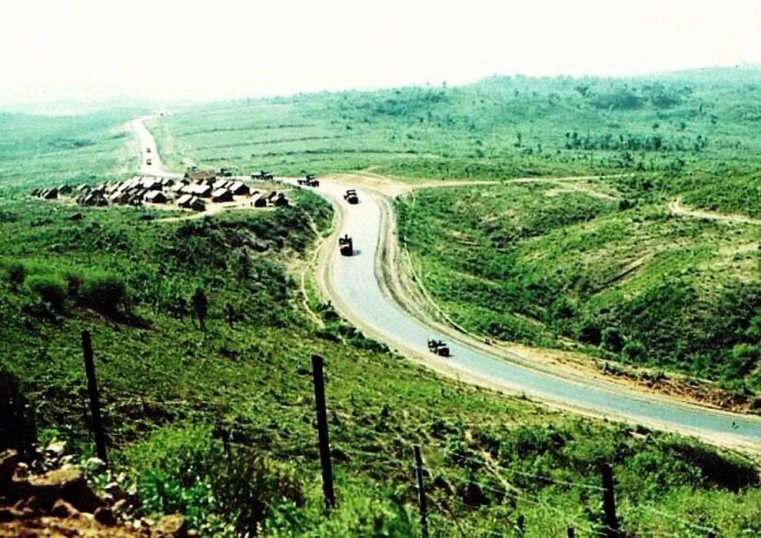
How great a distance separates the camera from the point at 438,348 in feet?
200

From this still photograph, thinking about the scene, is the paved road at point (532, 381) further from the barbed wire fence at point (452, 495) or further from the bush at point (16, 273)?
the bush at point (16, 273)

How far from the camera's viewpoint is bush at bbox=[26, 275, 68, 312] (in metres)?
39.9

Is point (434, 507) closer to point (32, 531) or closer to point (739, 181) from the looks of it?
point (32, 531)

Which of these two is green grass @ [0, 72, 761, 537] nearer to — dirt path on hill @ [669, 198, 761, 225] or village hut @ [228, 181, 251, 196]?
dirt path on hill @ [669, 198, 761, 225]

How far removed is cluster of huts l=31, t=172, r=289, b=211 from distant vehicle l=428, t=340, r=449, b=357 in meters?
40.0

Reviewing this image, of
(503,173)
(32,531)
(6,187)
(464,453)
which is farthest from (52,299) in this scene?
(6,187)

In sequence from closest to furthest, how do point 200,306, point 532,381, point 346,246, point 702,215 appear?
1. point 200,306
2. point 532,381
3. point 346,246
4. point 702,215

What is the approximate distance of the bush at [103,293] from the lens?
43.2 meters

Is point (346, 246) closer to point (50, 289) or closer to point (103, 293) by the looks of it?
point (103, 293)

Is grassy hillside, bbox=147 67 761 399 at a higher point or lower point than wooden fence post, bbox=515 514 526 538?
lower

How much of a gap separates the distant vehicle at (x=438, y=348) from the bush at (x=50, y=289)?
28206 mm

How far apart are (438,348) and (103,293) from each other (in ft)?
84.7

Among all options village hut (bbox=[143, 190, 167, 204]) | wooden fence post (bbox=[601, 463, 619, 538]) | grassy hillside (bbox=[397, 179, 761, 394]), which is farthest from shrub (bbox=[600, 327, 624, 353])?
wooden fence post (bbox=[601, 463, 619, 538])

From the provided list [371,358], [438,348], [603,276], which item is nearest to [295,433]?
[371,358]
